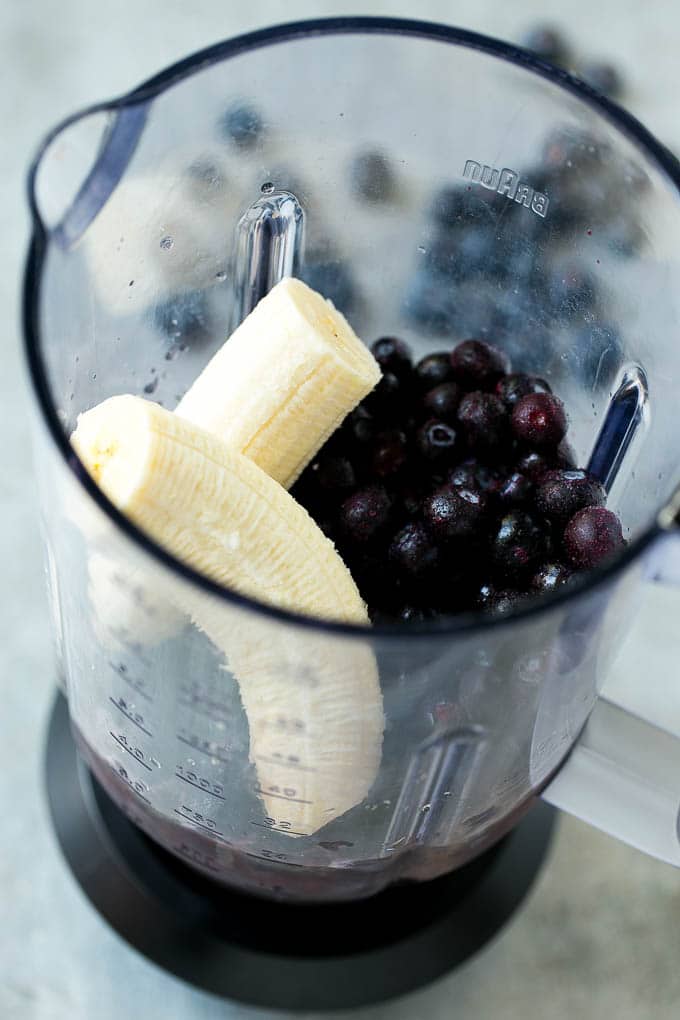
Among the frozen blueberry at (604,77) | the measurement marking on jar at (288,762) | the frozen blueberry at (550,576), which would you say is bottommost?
the measurement marking on jar at (288,762)

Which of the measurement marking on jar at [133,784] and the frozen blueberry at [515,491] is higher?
the frozen blueberry at [515,491]

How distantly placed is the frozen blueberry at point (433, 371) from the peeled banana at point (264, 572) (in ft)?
0.50

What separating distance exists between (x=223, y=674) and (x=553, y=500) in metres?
0.19

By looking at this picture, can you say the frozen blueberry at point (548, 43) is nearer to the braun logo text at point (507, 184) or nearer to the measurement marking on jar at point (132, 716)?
the braun logo text at point (507, 184)

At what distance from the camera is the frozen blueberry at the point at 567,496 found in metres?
0.55

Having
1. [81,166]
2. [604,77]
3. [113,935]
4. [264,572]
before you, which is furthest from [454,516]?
[604,77]

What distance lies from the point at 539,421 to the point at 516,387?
0.03 metres

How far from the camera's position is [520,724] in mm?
481

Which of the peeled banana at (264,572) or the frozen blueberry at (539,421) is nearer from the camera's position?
the peeled banana at (264,572)

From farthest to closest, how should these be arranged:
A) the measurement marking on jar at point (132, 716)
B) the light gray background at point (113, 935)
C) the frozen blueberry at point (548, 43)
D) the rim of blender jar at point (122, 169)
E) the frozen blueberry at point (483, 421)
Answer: the frozen blueberry at point (548, 43) < the light gray background at point (113, 935) < the frozen blueberry at point (483, 421) < the measurement marking on jar at point (132, 716) < the rim of blender jar at point (122, 169)

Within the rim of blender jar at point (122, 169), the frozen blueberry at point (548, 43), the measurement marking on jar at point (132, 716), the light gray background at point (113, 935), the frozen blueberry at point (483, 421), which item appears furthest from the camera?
the frozen blueberry at point (548, 43)

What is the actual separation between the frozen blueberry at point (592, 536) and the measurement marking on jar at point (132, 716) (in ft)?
0.65

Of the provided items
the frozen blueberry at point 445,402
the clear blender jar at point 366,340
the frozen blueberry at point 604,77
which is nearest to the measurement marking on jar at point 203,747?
the clear blender jar at point 366,340

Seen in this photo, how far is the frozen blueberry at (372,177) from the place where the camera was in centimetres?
60
